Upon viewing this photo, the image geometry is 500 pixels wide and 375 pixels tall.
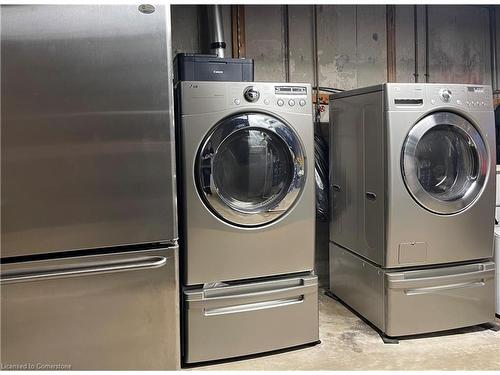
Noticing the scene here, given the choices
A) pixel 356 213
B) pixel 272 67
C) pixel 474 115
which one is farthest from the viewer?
pixel 272 67

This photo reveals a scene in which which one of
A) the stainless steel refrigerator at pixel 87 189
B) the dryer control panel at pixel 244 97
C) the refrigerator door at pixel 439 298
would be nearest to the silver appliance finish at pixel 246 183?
the dryer control panel at pixel 244 97

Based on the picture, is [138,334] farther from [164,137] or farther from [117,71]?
[117,71]

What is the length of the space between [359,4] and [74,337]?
2958 mm

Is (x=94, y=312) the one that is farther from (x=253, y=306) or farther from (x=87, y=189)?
(x=253, y=306)

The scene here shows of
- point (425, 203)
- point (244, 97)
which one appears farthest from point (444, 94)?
point (244, 97)

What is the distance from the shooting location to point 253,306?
7.04ft

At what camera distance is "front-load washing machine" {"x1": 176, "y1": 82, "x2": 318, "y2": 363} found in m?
2.04

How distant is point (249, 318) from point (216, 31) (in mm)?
1810

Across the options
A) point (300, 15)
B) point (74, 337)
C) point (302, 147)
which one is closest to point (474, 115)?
point (302, 147)

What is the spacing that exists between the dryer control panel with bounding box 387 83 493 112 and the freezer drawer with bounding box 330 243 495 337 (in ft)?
2.96

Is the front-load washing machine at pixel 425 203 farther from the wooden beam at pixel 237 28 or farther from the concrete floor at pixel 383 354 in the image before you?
the wooden beam at pixel 237 28

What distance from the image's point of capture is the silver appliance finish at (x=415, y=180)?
7.37ft

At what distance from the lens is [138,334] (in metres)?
1.75

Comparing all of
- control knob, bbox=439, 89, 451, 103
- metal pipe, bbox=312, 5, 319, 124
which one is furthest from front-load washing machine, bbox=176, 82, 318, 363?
metal pipe, bbox=312, 5, 319, 124
